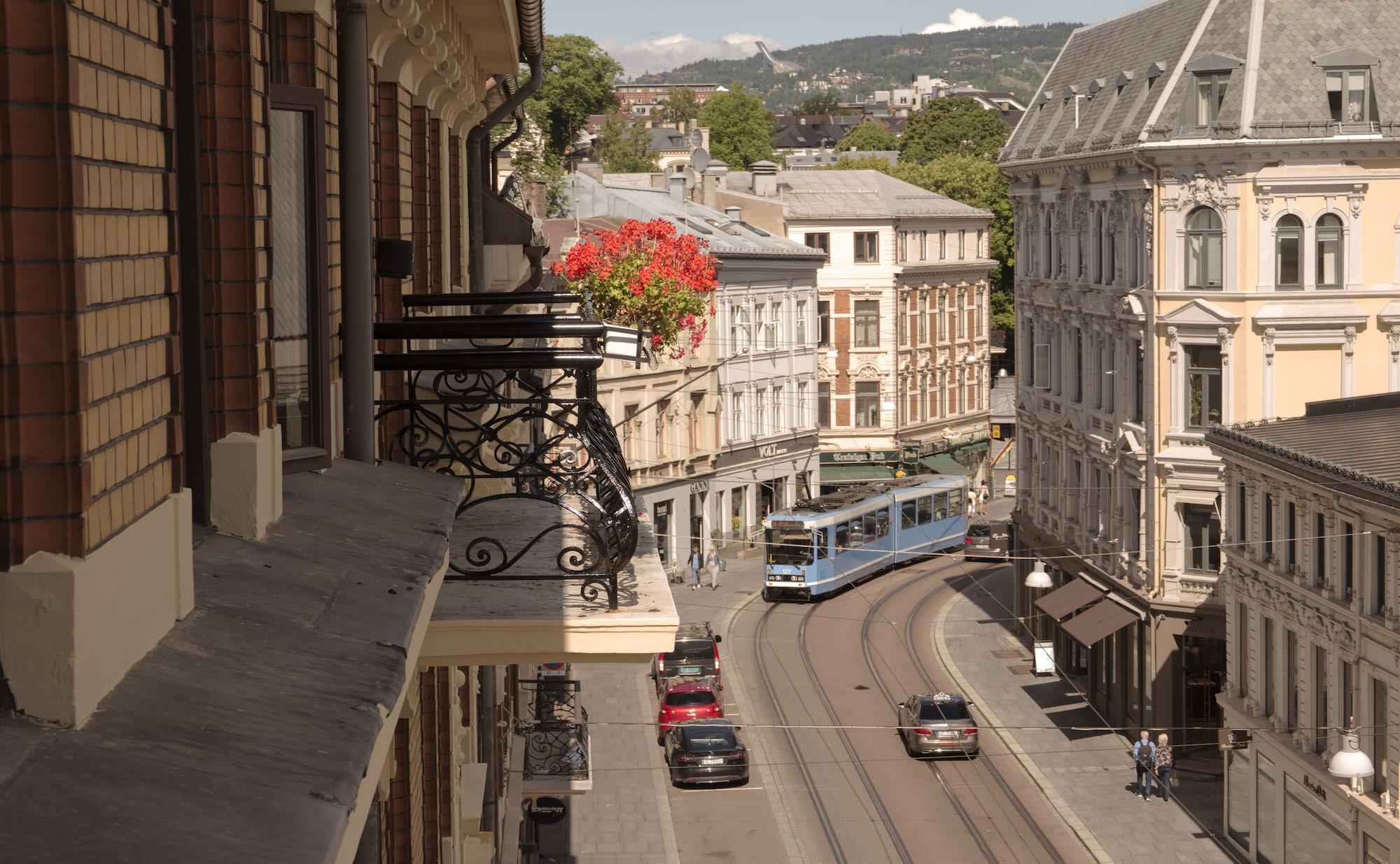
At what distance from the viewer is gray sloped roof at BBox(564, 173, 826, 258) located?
219 ft

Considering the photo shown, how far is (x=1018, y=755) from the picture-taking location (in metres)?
40.5

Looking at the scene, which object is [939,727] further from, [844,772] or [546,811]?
[546,811]

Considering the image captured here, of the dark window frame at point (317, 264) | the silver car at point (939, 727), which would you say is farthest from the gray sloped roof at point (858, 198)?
the dark window frame at point (317, 264)

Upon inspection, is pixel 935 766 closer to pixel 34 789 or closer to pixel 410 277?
pixel 410 277

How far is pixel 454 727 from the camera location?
15.6m

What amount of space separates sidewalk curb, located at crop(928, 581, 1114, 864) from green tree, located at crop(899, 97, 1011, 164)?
65014mm

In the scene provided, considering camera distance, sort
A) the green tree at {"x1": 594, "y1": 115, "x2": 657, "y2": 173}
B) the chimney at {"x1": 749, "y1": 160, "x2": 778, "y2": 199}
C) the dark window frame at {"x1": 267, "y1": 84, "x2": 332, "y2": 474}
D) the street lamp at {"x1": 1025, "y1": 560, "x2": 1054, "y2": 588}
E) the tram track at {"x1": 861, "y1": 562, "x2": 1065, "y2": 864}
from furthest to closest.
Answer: the green tree at {"x1": 594, "y1": 115, "x2": 657, "y2": 173} < the chimney at {"x1": 749, "y1": 160, "x2": 778, "y2": 199} < the street lamp at {"x1": 1025, "y1": 560, "x2": 1054, "y2": 588} < the tram track at {"x1": 861, "y1": 562, "x2": 1065, "y2": 864} < the dark window frame at {"x1": 267, "y1": 84, "x2": 332, "y2": 474}

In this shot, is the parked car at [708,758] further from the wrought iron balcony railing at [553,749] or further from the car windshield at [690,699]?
the wrought iron balcony railing at [553,749]

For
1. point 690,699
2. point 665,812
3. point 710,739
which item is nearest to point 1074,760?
point 710,739

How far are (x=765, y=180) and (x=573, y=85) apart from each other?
34.3m

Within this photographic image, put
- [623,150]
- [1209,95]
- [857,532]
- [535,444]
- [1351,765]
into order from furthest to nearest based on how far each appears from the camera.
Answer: [623,150], [857,532], [1209,95], [1351,765], [535,444]

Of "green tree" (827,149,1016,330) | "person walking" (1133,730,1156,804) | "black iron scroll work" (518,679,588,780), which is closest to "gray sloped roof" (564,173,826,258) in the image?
"green tree" (827,149,1016,330)

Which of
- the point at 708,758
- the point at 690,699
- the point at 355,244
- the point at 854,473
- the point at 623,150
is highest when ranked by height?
the point at 623,150

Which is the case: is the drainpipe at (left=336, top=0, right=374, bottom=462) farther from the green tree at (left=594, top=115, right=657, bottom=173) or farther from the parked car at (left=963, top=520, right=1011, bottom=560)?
the green tree at (left=594, top=115, right=657, bottom=173)
